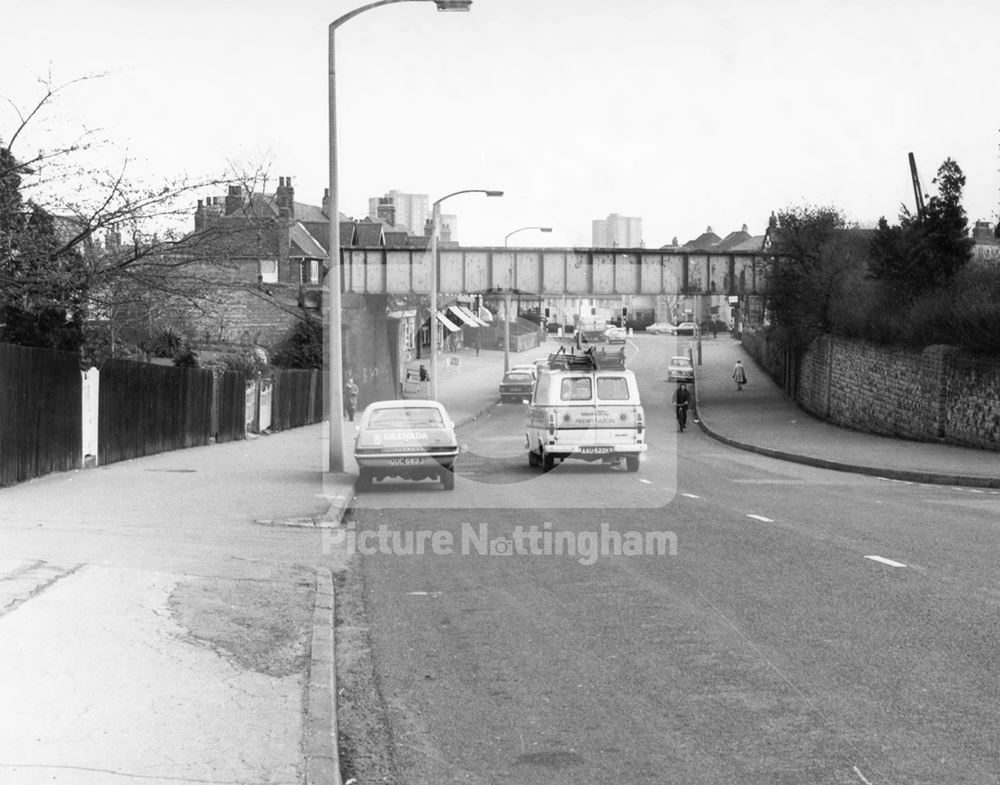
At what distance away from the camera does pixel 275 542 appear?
15195 millimetres

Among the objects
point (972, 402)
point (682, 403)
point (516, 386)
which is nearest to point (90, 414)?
point (972, 402)

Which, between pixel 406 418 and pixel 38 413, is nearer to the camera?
pixel 38 413

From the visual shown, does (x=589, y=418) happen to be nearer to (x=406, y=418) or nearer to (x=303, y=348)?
(x=406, y=418)

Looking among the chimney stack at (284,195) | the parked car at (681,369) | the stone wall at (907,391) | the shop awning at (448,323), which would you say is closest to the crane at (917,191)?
the stone wall at (907,391)

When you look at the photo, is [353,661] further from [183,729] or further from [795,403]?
[795,403]

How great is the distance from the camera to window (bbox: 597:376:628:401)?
88.3 feet

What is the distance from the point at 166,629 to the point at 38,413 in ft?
41.4

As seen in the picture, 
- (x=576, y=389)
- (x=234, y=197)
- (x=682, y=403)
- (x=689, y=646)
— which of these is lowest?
(x=689, y=646)

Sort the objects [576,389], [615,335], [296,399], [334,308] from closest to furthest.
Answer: [334,308], [576,389], [296,399], [615,335]

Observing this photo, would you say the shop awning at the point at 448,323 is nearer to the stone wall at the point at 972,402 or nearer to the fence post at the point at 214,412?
the fence post at the point at 214,412

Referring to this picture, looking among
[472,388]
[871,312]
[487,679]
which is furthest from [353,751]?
[472,388]

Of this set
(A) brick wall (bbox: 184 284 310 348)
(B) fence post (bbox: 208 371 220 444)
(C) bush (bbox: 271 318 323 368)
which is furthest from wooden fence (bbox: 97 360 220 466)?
(A) brick wall (bbox: 184 284 310 348)

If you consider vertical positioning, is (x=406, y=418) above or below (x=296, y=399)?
above

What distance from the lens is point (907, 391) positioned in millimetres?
40469
